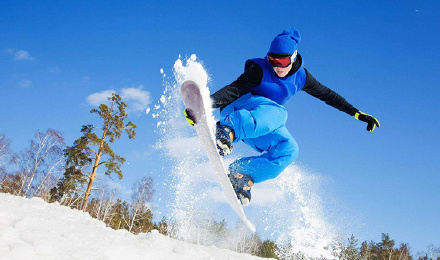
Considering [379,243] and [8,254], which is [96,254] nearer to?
[8,254]

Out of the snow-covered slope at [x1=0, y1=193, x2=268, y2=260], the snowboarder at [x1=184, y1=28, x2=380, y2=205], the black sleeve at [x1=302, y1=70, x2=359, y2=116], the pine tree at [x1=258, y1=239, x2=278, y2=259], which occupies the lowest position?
the snow-covered slope at [x1=0, y1=193, x2=268, y2=260]

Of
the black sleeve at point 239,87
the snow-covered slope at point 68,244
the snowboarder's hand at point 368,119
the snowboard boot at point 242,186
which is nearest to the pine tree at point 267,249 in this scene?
the snowboarder's hand at point 368,119

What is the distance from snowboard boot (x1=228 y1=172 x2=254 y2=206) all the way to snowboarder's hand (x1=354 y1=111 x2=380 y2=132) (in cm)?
210

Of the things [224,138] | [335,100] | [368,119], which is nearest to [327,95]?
[335,100]

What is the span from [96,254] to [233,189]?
6.82ft

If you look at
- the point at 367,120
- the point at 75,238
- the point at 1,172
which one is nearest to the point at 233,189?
the point at 75,238

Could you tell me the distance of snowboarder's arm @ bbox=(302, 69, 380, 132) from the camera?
15.5ft

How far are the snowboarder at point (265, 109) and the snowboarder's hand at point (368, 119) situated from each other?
3.25 feet

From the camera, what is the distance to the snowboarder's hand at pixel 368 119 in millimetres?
4816

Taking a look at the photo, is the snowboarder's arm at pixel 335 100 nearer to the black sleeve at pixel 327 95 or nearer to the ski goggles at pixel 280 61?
the black sleeve at pixel 327 95

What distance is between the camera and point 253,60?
4.11m

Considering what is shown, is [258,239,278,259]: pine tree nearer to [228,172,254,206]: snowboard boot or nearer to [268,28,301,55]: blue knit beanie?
[228,172,254,206]: snowboard boot

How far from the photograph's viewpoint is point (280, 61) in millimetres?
3984

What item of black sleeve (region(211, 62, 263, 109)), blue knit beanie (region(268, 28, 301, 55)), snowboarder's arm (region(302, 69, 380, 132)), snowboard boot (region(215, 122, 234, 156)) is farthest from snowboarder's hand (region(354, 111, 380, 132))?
snowboard boot (region(215, 122, 234, 156))
